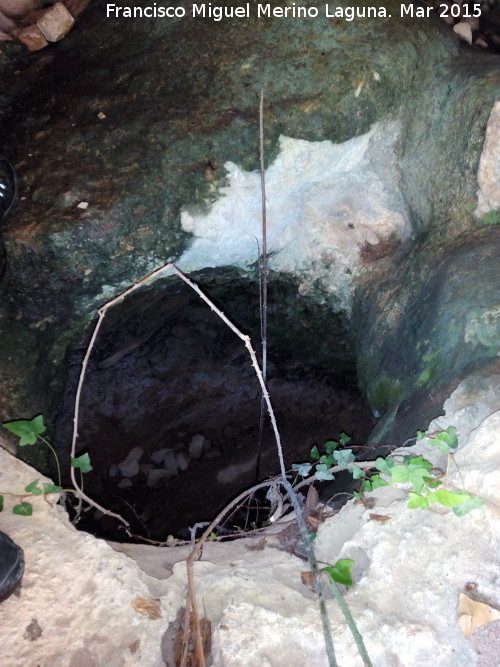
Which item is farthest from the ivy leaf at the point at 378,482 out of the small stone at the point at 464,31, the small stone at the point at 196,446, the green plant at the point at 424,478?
the small stone at the point at 464,31

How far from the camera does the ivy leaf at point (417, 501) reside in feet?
4.54

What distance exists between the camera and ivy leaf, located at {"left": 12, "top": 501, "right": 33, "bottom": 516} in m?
1.49

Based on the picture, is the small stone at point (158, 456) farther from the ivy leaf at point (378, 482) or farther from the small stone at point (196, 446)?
the ivy leaf at point (378, 482)

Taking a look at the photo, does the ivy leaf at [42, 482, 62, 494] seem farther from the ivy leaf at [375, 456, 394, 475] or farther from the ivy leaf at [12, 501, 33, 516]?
the ivy leaf at [375, 456, 394, 475]

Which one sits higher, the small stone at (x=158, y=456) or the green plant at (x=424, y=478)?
the green plant at (x=424, y=478)

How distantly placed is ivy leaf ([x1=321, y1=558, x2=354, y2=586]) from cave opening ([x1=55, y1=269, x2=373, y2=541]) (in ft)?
4.97

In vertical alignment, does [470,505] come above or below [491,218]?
below

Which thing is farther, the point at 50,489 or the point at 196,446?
the point at 196,446

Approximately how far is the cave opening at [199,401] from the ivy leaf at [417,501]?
1.39 m

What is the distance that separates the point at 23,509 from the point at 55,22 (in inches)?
82.7

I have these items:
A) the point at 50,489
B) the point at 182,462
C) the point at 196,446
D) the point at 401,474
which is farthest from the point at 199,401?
the point at 401,474

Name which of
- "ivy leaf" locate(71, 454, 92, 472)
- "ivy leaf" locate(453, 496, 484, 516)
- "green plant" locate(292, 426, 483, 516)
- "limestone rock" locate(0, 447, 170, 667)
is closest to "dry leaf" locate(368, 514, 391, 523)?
"green plant" locate(292, 426, 483, 516)

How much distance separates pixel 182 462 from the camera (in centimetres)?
322

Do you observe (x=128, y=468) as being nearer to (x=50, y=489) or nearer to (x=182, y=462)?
(x=182, y=462)
